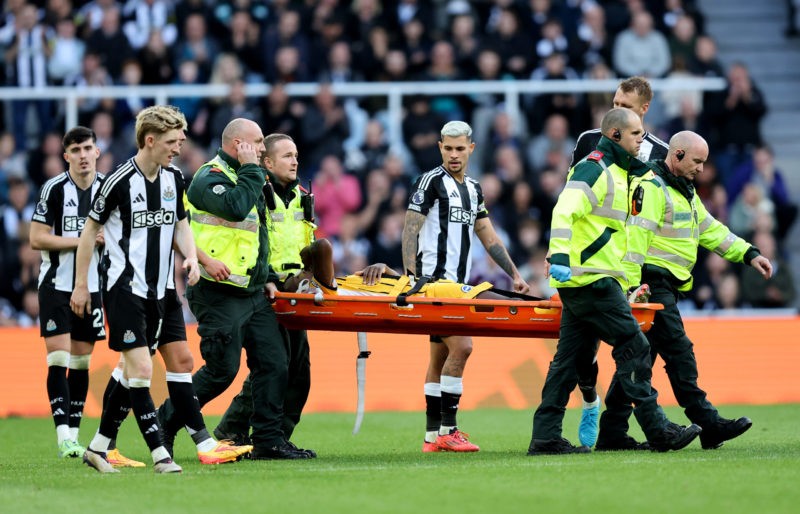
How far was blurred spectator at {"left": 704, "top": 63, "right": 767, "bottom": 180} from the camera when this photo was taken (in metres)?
18.3

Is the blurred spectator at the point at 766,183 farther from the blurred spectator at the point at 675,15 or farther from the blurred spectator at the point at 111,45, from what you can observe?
the blurred spectator at the point at 111,45


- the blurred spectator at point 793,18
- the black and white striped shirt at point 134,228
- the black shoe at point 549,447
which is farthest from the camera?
the blurred spectator at point 793,18

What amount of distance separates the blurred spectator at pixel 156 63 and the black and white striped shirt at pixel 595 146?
8709 mm

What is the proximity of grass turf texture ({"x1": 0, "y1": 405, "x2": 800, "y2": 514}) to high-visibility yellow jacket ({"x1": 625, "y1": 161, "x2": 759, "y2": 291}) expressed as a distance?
123cm

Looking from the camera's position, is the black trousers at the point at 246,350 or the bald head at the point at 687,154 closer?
the black trousers at the point at 246,350

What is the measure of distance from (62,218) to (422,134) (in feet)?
25.2

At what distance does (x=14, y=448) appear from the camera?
11.2 m

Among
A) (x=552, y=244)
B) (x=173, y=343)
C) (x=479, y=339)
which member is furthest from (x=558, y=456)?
(x=479, y=339)

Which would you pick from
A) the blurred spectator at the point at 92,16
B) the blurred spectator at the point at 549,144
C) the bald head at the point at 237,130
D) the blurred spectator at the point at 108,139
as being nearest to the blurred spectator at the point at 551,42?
the blurred spectator at the point at 549,144

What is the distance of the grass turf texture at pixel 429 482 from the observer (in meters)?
7.29

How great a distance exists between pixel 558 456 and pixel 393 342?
17.8 feet

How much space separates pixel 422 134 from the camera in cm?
1759

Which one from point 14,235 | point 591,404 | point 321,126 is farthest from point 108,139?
point 591,404

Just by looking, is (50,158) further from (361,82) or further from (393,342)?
(393,342)
